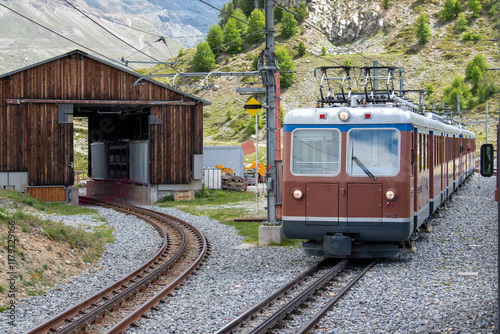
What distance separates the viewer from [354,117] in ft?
36.4

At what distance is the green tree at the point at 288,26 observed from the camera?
140250 mm

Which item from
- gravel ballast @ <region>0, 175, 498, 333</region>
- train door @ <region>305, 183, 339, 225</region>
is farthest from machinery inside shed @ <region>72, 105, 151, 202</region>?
train door @ <region>305, 183, 339, 225</region>

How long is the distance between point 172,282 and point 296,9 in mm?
153509

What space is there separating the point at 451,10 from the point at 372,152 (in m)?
133

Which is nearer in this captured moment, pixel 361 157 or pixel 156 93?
pixel 361 157

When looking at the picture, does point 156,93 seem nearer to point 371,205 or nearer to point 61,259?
point 61,259

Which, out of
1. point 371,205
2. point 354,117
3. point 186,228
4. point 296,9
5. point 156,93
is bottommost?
point 186,228

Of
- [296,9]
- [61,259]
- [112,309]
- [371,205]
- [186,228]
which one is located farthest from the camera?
[296,9]

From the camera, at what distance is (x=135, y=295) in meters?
9.42

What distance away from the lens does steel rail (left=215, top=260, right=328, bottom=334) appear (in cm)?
710

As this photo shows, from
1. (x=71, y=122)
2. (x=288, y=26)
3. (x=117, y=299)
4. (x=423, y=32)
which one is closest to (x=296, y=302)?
(x=117, y=299)

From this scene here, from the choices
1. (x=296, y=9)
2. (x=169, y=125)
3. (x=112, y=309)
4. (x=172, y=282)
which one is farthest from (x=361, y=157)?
(x=296, y=9)

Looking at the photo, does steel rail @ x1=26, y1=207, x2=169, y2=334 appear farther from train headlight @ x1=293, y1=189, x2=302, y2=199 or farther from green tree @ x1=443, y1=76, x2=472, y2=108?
green tree @ x1=443, y1=76, x2=472, y2=108

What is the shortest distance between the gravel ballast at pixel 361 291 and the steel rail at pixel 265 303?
Answer: 302 millimetres
